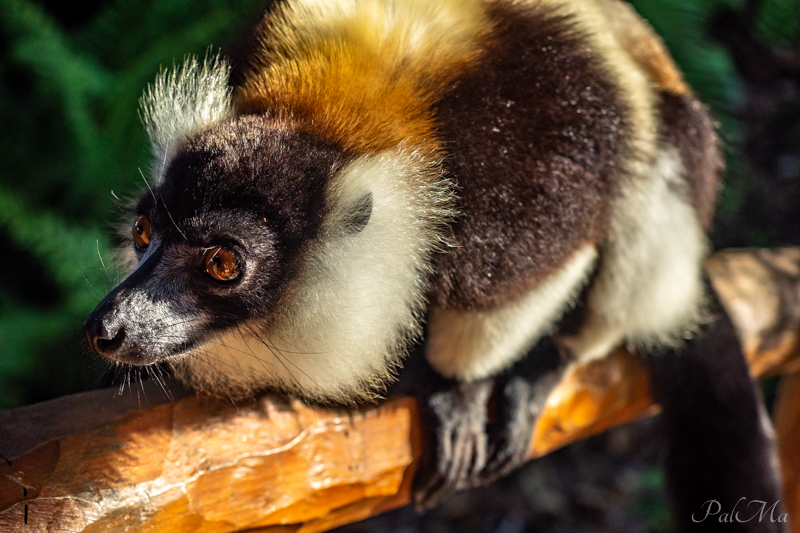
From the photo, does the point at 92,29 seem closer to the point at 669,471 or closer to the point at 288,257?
the point at 288,257

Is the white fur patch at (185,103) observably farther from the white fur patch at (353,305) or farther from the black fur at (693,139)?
the black fur at (693,139)

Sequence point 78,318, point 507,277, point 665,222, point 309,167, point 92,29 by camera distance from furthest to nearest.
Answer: point 92,29 < point 78,318 < point 665,222 < point 507,277 < point 309,167

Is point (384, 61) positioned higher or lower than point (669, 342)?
higher

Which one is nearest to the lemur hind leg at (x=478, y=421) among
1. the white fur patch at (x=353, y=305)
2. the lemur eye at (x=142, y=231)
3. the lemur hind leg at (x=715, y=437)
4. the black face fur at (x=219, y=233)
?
the white fur patch at (x=353, y=305)

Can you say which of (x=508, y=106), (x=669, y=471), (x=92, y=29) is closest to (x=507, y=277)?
(x=508, y=106)

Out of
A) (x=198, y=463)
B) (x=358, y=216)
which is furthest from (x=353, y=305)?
(x=198, y=463)

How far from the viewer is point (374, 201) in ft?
3.40

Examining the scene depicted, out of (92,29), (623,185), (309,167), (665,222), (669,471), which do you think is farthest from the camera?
(92,29)

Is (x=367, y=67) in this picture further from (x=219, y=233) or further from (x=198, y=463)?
(x=198, y=463)

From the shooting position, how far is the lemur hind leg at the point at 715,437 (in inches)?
58.2

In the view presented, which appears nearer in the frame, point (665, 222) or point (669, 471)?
point (665, 222)

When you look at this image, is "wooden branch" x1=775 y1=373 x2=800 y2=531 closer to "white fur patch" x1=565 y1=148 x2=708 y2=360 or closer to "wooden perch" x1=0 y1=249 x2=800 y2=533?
"white fur patch" x1=565 y1=148 x2=708 y2=360

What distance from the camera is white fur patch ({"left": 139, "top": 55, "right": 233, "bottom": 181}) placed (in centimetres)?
112

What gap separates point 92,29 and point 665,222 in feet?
7.55
